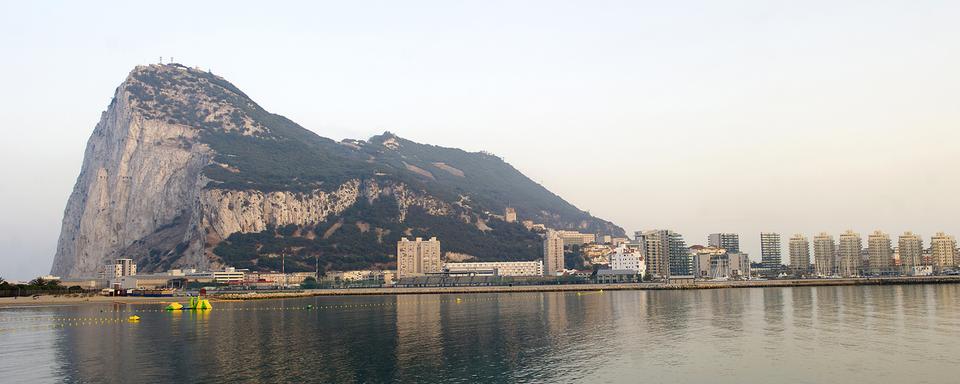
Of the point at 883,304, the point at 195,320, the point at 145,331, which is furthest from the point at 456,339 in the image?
the point at 883,304

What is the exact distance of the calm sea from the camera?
44844 mm

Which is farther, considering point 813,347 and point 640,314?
point 640,314

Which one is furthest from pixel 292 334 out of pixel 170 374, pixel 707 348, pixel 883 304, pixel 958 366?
pixel 883 304

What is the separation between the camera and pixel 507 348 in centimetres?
5700

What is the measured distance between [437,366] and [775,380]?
21.1 metres

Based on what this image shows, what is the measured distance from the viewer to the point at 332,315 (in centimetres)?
9806

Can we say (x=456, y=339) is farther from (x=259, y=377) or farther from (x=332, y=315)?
(x=332, y=315)

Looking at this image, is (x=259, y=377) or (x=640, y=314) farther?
(x=640, y=314)

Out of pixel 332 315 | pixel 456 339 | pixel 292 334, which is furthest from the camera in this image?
pixel 332 315

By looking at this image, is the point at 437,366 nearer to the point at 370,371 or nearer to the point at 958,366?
the point at 370,371

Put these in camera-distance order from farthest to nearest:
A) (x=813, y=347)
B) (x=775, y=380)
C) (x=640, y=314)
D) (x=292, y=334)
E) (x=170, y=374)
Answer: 1. (x=640, y=314)
2. (x=292, y=334)
3. (x=813, y=347)
4. (x=170, y=374)
5. (x=775, y=380)

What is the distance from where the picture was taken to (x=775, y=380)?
42.3 m

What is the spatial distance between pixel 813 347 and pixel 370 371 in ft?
113

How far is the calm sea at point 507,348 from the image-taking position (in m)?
44.8
